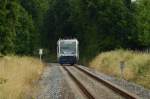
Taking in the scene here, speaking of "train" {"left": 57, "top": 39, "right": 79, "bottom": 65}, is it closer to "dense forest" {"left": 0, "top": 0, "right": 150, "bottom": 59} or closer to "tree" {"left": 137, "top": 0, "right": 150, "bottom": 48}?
"dense forest" {"left": 0, "top": 0, "right": 150, "bottom": 59}

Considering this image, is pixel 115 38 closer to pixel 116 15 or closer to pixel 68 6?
pixel 116 15

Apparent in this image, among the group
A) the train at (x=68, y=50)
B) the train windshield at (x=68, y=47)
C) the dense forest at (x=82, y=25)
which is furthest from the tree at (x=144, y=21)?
A: the train windshield at (x=68, y=47)

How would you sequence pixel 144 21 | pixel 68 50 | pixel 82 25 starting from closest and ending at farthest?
1. pixel 68 50
2. pixel 144 21
3. pixel 82 25

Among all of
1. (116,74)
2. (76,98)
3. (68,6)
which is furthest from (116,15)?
(76,98)

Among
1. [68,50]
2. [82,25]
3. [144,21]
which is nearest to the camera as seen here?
[68,50]

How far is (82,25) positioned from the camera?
9312 centimetres

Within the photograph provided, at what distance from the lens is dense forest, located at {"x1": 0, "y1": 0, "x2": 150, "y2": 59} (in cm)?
5873

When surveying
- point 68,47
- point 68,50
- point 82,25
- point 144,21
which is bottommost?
point 68,50

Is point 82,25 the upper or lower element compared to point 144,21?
upper

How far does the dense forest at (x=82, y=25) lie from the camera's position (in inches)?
2312

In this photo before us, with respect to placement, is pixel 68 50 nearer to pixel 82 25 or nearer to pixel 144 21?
pixel 144 21

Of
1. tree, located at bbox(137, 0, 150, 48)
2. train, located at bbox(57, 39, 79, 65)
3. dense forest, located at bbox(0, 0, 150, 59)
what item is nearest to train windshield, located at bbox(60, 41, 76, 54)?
train, located at bbox(57, 39, 79, 65)

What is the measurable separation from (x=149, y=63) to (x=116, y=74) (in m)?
6.37

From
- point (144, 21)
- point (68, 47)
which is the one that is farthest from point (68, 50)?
point (144, 21)
